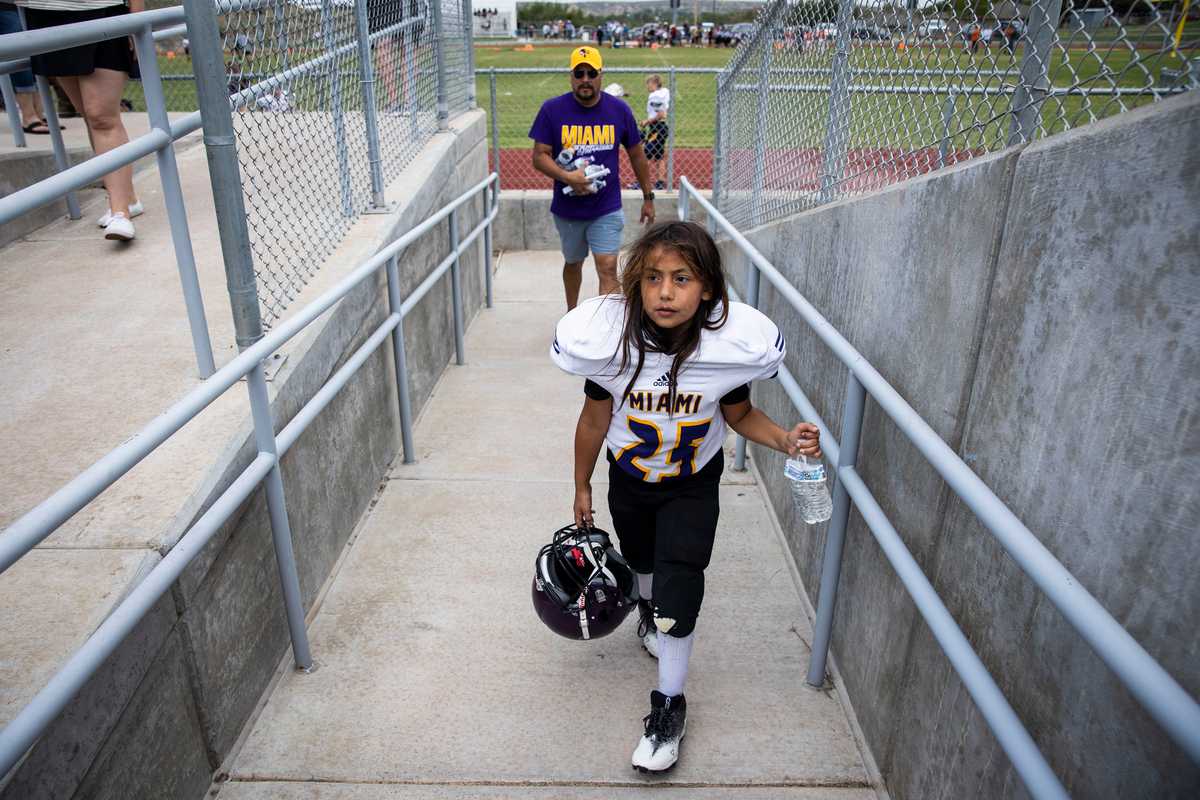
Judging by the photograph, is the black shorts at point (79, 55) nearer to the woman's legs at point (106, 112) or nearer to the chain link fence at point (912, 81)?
the woman's legs at point (106, 112)

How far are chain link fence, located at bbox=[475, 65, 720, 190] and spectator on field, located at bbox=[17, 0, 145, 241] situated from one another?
343 cm

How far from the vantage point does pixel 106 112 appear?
382 cm

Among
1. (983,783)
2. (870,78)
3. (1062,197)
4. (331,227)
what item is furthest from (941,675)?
(331,227)

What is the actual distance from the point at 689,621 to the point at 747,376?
0.70 m

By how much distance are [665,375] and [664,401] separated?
0.24 ft

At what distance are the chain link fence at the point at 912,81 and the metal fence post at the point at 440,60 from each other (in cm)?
203

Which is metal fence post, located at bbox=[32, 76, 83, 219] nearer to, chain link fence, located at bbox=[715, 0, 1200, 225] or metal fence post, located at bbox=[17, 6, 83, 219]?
metal fence post, located at bbox=[17, 6, 83, 219]

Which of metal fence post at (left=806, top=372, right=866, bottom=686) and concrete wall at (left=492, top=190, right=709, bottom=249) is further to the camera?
concrete wall at (left=492, top=190, right=709, bottom=249)

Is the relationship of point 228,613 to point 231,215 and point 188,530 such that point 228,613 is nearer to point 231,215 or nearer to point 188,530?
point 188,530

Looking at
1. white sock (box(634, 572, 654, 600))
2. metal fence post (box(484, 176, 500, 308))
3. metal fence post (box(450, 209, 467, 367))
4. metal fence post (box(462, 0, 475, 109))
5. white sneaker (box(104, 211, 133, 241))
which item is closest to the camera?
white sock (box(634, 572, 654, 600))

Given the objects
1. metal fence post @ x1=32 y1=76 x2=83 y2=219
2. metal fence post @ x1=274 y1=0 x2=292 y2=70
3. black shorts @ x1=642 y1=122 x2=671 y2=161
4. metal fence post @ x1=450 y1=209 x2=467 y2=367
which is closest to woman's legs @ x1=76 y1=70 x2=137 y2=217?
metal fence post @ x1=32 y1=76 x2=83 y2=219

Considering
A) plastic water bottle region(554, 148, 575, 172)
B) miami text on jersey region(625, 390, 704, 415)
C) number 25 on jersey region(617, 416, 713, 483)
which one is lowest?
number 25 on jersey region(617, 416, 713, 483)

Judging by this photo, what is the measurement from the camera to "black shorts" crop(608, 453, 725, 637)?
2479 millimetres

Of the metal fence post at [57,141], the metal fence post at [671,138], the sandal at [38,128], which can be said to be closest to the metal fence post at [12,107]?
the metal fence post at [57,141]
